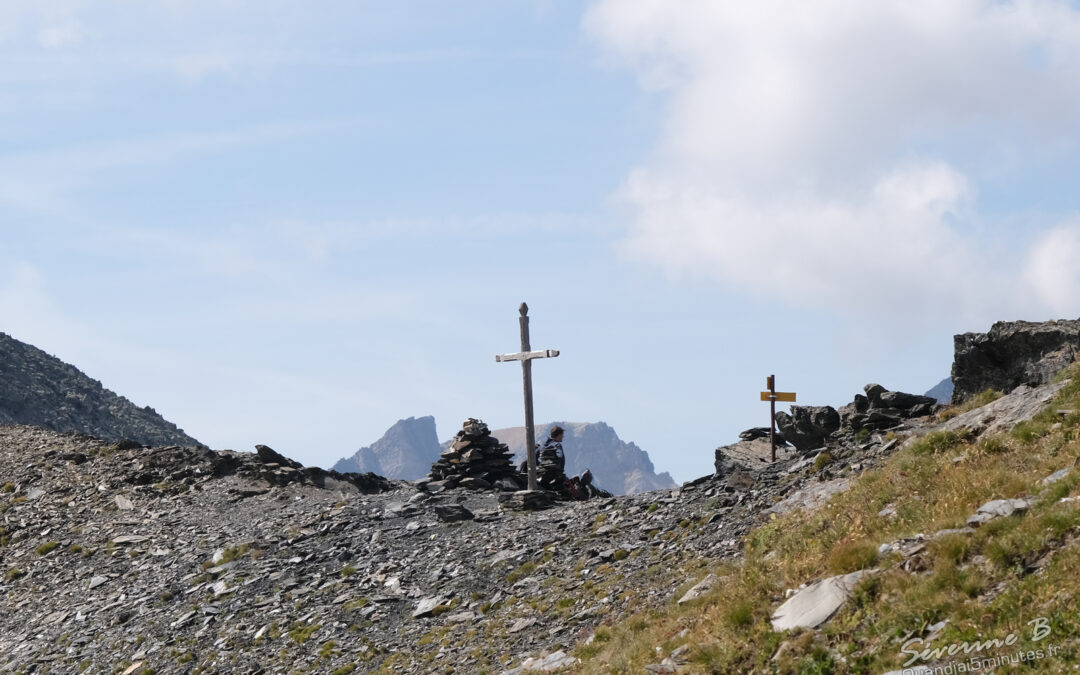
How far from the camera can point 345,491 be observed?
108ft

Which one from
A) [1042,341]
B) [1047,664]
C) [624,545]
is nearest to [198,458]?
[624,545]

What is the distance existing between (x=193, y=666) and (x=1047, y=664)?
18101 mm

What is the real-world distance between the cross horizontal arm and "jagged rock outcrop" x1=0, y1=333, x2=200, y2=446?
91.4ft

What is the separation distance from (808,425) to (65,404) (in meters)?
44.5

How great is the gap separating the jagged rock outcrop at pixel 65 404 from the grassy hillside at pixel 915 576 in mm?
43404

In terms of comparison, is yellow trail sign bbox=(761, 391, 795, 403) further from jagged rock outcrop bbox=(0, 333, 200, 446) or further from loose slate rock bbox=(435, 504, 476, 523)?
jagged rock outcrop bbox=(0, 333, 200, 446)

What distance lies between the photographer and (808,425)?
27328 mm

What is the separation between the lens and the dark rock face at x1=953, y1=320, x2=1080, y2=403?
72.2 feet

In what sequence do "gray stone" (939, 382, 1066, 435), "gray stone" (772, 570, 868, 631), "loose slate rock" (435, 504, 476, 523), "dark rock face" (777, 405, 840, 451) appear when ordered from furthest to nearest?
"loose slate rock" (435, 504, 476, 523)
"dark rock face" (777, 405, 840, 451)
"gray stone" (939, 382, 1066, 435)
"gray stone" (772, 570, 868, 631)

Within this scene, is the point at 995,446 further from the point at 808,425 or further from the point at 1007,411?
the point at 808,425

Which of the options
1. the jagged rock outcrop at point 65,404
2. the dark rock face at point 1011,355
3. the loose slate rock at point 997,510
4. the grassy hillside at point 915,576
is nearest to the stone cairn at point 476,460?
the dark rock face at point 1011,355

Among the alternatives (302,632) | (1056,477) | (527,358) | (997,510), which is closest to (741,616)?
(997,510)

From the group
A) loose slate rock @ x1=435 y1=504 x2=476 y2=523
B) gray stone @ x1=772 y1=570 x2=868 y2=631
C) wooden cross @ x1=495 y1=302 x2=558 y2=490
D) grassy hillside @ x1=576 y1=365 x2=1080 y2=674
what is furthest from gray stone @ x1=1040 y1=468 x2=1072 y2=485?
wooden cross @ x1=495 y1=302 x2=558 y2=490

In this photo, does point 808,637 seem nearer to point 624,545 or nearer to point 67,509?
point 624,545
